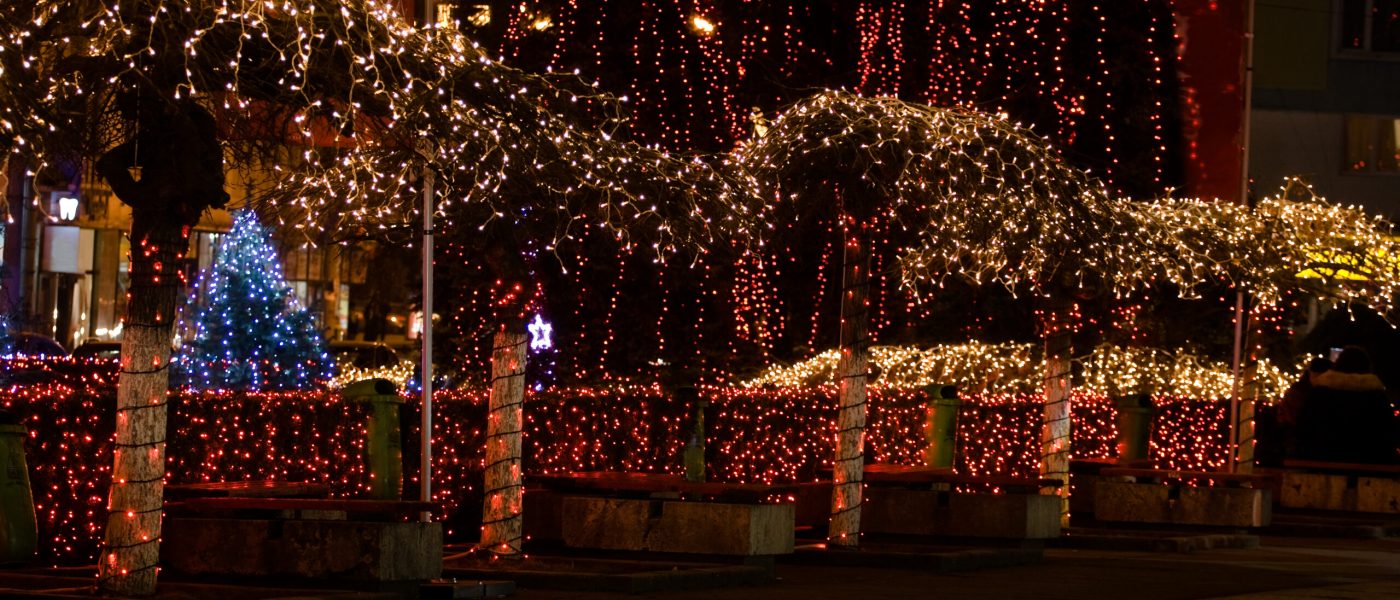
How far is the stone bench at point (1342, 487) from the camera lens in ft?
79.4

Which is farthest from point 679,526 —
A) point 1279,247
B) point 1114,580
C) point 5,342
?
point 5,342

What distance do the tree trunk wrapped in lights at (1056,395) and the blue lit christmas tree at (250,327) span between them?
41.3 ft

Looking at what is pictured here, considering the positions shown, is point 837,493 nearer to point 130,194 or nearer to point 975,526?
point 975,526

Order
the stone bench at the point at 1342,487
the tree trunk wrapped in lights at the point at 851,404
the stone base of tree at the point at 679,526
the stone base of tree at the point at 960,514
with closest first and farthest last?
the stone base of tree at the point at 679,526, the tree trunk wrapped in lights at the point at 851,404, the stone base of tree at the point at 960,514, the stone bench at the point at 1342,487

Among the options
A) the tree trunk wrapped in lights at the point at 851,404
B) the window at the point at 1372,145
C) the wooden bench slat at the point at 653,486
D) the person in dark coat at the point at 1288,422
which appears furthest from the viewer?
the window at the point at 1372,145

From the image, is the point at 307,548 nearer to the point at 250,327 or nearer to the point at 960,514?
the point at 960,514

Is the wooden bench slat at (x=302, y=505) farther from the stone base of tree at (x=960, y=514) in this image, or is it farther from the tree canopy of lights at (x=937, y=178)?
the stone base of tree at (x=960, y=514)

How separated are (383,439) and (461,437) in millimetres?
Answer: 2455

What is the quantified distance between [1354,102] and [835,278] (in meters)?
22.3

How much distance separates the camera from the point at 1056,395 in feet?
63.8

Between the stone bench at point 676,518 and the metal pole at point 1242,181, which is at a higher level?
the metal pole at point 1242,181

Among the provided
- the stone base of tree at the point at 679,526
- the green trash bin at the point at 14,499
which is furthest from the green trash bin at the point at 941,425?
the green trash bin at the point at 14,499

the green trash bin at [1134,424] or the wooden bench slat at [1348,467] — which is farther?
the wooden bench slat at [1348,467]

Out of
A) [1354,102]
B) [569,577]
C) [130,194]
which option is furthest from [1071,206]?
[1354,102]
